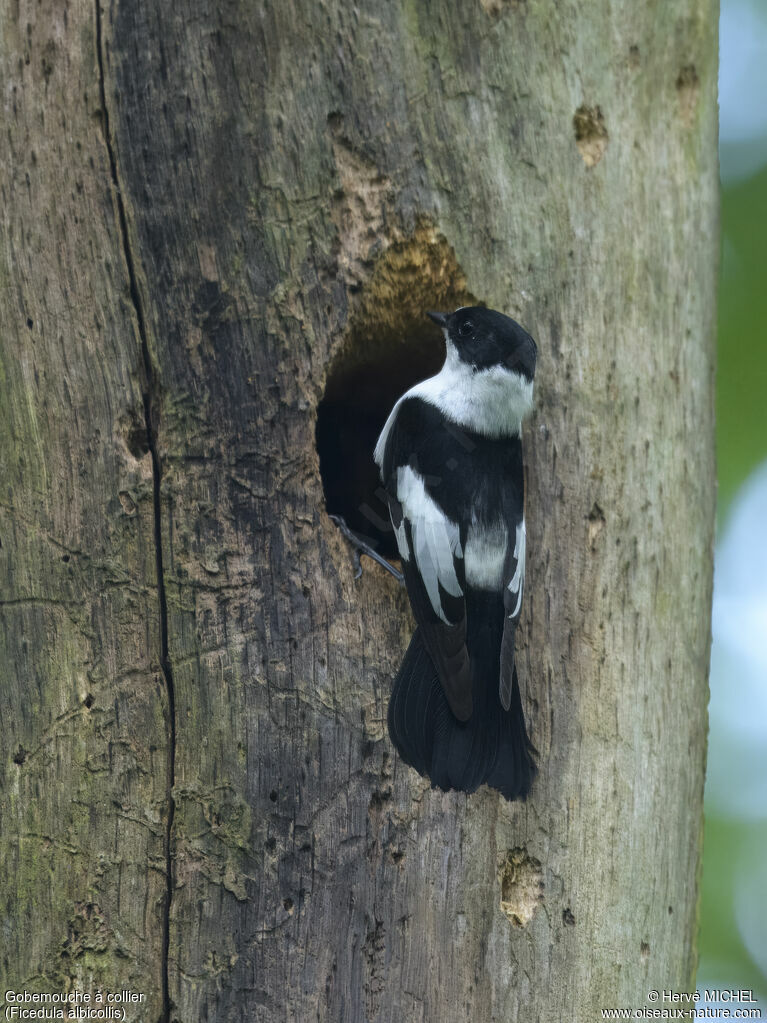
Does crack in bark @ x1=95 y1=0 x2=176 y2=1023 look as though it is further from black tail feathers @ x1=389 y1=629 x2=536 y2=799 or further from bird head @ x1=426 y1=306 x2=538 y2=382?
bird head @ x1=426 y1=306 x2=538 y2=382

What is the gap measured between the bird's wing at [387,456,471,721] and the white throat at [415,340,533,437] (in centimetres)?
27

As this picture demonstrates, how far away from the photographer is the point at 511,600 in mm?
2666

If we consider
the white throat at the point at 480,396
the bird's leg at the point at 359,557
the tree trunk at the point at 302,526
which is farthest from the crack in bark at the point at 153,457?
the white throat at the point at 480,396

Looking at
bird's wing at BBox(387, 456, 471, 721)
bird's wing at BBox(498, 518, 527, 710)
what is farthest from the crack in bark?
bird's wing at BBox(498, 518, 527, 710)

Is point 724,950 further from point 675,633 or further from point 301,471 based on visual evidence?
point 301,471

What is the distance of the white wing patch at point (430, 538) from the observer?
271 cm

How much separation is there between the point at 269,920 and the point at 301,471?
3.90 ft

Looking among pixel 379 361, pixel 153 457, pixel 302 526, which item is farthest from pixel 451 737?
pixel 379 361

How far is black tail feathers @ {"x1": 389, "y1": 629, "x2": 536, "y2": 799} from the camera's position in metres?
2.47

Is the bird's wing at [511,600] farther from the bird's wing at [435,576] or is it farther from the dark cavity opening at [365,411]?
the dark cavity opening at [365,411]

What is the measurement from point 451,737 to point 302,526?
0.71 meters

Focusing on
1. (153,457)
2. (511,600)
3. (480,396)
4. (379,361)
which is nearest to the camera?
(153,457)

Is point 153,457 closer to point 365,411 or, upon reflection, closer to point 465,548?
point 465,548

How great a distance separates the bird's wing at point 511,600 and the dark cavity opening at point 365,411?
2.39 ft
